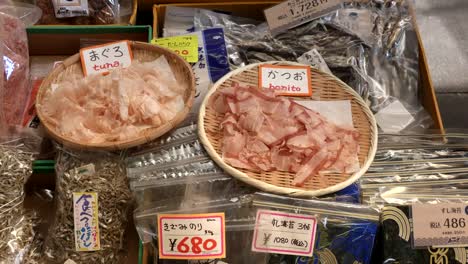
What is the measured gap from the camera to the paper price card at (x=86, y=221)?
1216 mm

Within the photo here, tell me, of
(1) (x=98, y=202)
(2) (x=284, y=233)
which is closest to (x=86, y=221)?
(1) (x=98, y=202)

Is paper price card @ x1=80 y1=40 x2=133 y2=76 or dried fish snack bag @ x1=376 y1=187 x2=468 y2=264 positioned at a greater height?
paper price card @ x1=80 y1=40 x2=133 y2=76

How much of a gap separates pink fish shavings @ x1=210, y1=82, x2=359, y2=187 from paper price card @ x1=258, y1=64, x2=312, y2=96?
112 mm

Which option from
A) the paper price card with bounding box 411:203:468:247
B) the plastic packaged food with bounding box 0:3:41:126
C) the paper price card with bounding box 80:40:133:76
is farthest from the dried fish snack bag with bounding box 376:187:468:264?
the plastic packaged food with bounding box 0:3:41:126

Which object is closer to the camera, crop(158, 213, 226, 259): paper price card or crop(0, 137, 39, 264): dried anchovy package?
crop(158, 213, 226, 259): paper price card

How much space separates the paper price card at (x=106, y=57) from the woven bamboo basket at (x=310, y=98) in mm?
349

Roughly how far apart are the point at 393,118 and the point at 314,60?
33 centimetres

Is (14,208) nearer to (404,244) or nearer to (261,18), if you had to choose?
(404,244)

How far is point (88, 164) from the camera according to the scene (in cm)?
126

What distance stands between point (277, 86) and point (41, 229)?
33.9 inches

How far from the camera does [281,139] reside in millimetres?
1249

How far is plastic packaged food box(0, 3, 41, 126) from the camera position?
4.67 ft

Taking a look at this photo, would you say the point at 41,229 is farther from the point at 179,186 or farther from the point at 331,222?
Answer: the point at 331,222

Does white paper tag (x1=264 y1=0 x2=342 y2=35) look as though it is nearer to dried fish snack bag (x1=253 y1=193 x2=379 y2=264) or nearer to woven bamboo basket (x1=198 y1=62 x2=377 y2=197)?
woven bamboo basket (x1=198 y1=62 x2=377 y2=197)
